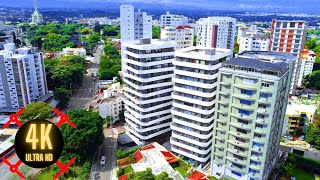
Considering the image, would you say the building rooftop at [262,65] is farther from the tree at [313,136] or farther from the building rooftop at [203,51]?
the tree at [313,136]

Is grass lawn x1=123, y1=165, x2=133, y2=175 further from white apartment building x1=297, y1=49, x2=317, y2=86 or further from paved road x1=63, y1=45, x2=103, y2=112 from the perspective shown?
white apartment building x1=297, y1=49, x2=317, y2=86

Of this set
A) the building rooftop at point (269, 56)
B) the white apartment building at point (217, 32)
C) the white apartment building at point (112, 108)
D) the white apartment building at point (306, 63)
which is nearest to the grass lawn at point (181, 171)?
the building rooftop at point (269, 56)

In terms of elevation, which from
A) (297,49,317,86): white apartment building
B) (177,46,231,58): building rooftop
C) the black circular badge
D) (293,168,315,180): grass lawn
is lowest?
(293,168,315,180): grass lawn

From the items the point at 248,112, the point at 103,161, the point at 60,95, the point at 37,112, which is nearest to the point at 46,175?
the point at 103,161

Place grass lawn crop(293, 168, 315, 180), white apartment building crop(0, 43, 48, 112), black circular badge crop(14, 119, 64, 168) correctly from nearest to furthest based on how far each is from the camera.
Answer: black circular badge crop(14, 119, 64, 168), grass lawn crop(293, 168, 315, 180), white apartment building crop(0, 43, 48, 112)

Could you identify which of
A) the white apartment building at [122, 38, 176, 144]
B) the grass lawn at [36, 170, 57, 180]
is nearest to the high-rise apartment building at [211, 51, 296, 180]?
the white apartment building at [122, 38, 176, 144]

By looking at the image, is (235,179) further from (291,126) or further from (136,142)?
(291,126)
